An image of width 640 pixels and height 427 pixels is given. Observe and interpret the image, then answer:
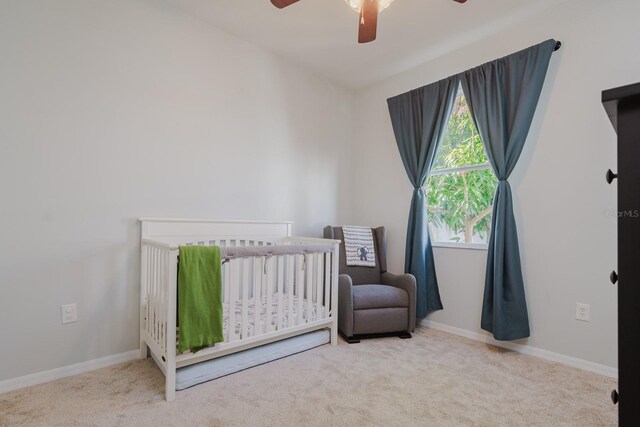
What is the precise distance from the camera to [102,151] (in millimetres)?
1992

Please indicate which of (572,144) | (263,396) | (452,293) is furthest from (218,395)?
(572,144)

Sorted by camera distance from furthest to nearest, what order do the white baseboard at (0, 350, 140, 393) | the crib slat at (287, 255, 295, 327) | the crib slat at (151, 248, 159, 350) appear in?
the crib slat at (287, 255, 295, 327) < the crib slat at (151, 248, 159, 350) < the white baseboard at (0, 350, 140, 393)

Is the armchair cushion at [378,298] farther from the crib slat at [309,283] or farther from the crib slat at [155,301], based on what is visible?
the crib slat at [155,301]

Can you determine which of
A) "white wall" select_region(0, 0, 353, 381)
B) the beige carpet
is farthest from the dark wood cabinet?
"white wall" select_region(0, 0, 353, 381)

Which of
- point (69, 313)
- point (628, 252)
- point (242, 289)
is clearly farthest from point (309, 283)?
point (628, 252)

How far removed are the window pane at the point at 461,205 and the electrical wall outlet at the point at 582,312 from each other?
29.7 inches

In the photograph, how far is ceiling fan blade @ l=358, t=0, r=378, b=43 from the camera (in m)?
1.60

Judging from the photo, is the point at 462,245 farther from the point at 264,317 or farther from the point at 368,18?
the point at 368,18

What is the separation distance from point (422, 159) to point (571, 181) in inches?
44.3

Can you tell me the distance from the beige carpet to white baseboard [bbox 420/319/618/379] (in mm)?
71

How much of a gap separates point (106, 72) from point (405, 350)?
9.24ft

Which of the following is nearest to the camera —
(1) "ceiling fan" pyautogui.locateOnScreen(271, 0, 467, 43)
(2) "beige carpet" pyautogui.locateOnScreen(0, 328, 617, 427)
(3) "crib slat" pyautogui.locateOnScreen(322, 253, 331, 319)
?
(2) "beige carpet" pyautogui.locateOnScreen(0, 328, 617, 427)

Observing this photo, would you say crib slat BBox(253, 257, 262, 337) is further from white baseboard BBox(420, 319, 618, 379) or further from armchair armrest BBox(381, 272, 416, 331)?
white baseboard BBox(420, 319, 618, 379)

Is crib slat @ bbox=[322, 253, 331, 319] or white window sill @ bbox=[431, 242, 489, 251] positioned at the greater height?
white window sill @ bbox=[431, 242, 489, 251]
